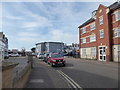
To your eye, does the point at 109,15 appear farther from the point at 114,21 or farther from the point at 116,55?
the point at 116,55

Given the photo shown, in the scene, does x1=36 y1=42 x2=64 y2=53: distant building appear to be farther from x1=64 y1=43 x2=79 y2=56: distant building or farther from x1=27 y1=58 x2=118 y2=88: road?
x1=27 y1=58 x2=118 y2=88: road

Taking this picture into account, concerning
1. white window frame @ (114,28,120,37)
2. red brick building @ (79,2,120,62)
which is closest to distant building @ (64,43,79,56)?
red brick building @ (79,2,120,62)

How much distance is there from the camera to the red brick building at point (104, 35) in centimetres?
2847

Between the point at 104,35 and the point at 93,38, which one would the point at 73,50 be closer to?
the point at 93,38

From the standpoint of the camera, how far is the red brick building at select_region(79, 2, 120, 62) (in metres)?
28.5

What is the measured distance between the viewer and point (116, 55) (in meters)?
27.8

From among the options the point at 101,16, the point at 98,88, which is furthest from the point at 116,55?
the point at 98,88

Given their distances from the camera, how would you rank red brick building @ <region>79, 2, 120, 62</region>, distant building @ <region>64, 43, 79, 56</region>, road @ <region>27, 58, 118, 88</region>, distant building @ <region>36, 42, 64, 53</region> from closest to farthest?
1. road @ <region>27, 58, 118, 88</region>
2. red brick building @ <region>79, 2, 120, 62</region>
3. distant building @ <region>64, 43, 79, 56</region>
4. distant building @ <region>36, 42, 64, 53</region>

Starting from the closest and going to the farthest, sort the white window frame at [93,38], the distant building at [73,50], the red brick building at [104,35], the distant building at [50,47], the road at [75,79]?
the road at [75,79]
the red brick building at [104,35]
the white window frame at [93,38]
the distant building at [73,50]
the distant building at [50,47]

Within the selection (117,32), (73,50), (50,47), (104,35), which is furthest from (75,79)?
(50,47)

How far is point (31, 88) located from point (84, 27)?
122 feet

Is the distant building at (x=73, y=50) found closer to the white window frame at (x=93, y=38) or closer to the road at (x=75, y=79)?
the white window frame at (x=93, y=38)

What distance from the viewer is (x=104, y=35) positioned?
31688 mm

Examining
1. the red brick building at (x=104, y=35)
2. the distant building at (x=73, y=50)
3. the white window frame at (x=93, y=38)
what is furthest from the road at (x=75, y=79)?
the distant building at (x=73, y=50)
